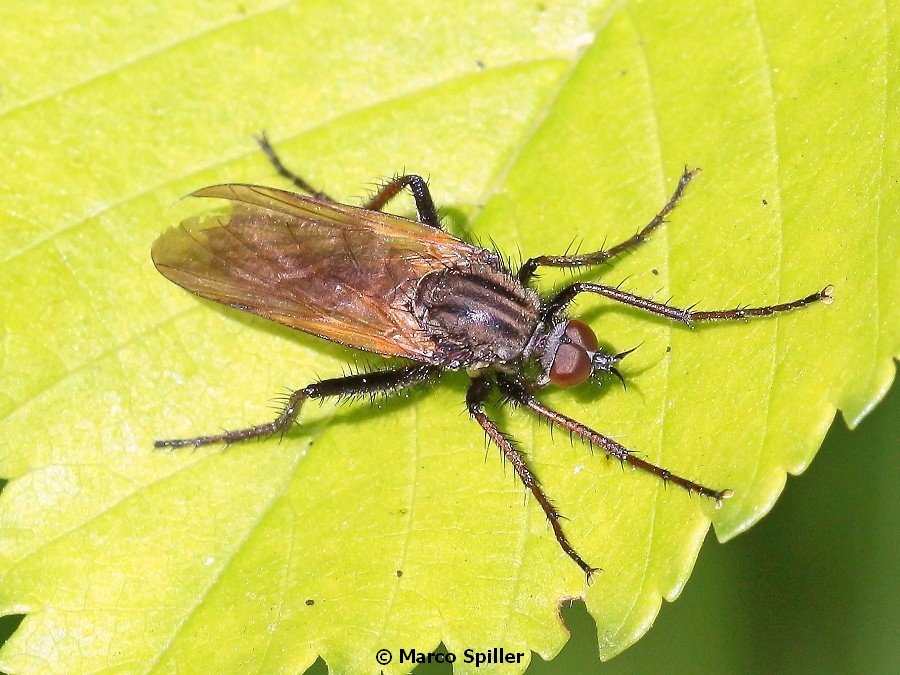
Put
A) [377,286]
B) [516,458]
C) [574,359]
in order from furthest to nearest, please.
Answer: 1. [377,286]
2. [574,359]
3. [516,458]

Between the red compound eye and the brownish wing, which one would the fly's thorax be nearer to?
the brownish wing

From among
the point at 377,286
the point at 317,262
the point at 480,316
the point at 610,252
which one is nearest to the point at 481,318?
the point at 480,316

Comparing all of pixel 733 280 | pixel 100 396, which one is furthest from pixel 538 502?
pixel 100 396

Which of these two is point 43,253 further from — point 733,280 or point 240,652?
point 733,280

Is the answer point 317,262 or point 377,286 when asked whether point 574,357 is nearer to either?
point 377,286

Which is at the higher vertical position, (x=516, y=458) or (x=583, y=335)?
(x=583, y=335)

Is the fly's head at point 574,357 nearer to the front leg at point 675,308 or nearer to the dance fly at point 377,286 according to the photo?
the dance fly at point 377,286

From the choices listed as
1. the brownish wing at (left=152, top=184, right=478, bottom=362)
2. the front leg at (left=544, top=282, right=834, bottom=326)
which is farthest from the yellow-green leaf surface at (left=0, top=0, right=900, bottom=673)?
the brownish wing at (left=152, top=184, right=478, bottom=362)
